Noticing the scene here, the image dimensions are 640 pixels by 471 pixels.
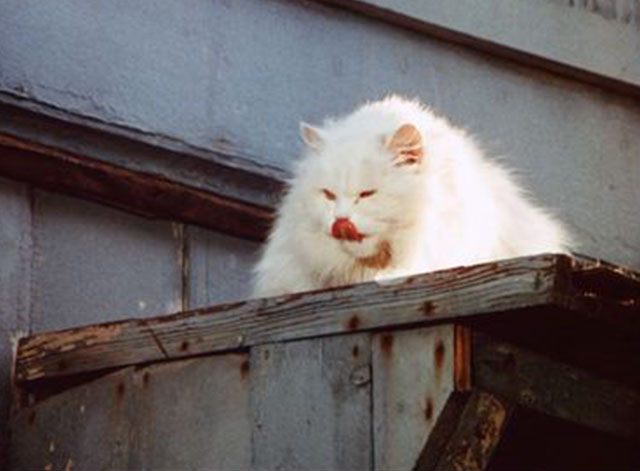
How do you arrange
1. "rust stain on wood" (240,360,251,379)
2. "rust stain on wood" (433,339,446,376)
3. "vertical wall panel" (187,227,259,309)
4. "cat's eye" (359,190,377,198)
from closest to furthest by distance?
"rust stain on wood" (433,339,446,376) → "rust stain on wood" (240,360,251,379) → "cat's eye" (359,190,377,198) → "vertical wall panel" (187,227,259,309)

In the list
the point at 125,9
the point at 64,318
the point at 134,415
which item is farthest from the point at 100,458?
the point at 125,9

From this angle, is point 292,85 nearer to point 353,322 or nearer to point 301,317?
point 301,317

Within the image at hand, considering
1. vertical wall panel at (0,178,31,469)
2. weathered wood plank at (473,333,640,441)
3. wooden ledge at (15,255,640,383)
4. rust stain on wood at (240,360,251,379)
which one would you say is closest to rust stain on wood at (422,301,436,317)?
wooden ledge at (15,255,640,383)

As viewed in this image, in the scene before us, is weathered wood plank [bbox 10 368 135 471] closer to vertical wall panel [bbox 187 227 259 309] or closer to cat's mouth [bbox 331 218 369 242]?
cat's mouth [bbox 331 218 369 242]

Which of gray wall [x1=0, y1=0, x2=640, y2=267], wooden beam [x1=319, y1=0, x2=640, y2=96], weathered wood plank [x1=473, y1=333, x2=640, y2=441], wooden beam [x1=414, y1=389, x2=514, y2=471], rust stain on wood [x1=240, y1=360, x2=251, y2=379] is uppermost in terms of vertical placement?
wooden beam [x1=319, y1=0, x2=640, y2=96]

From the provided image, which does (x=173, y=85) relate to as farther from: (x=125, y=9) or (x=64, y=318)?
(x=64, y=318)

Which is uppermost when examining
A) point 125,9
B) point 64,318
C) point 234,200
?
point 125,9

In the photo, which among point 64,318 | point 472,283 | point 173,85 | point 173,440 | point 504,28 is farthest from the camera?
point 504,28

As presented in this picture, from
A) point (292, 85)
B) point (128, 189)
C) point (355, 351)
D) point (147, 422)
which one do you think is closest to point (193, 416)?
point (147, 422)

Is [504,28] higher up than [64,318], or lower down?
higher up

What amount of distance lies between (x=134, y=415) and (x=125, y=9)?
5.21 feet

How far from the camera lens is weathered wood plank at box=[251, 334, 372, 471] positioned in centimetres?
530

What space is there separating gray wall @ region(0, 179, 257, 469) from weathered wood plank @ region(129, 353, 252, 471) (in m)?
0.65

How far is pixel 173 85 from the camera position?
7.08 metres
